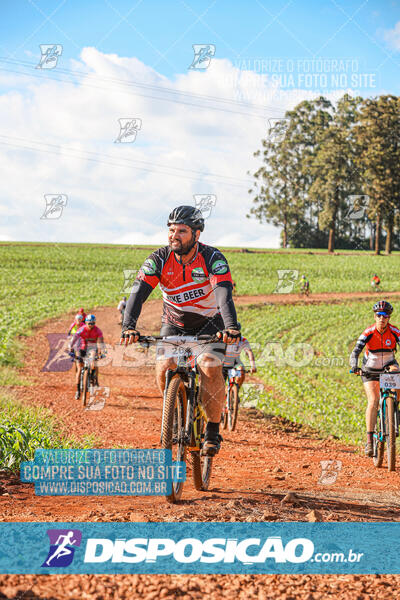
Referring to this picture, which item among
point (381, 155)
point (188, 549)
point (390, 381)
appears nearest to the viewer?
point (188, 549)

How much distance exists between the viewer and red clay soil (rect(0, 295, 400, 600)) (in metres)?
3.45

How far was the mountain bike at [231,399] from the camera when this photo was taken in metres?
11.3

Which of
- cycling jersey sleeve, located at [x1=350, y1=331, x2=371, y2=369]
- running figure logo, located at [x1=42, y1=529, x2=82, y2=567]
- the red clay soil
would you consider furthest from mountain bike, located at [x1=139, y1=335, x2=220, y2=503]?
cycling jersey sleeve, located at [x1=350, y1=331, x2=371, y2=369]

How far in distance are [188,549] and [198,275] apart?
2.65m

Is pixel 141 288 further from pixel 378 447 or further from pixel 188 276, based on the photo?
pixel 378 447

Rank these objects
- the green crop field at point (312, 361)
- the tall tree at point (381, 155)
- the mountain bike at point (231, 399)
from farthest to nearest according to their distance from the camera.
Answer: the tall tree at point (381, 155) < the green crop field at point (312, 361) < the mountain bike at point (231, 399)

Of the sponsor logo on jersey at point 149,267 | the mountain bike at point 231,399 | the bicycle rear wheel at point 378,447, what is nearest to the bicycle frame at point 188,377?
the sponsor logo on jersey at point 149,267

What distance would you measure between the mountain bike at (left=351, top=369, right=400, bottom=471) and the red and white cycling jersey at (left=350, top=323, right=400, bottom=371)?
0.18 meters

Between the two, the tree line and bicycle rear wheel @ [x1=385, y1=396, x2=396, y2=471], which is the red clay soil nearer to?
bicycle rear wheel @ [x1=385, y1=396, x2=396, y2=471]

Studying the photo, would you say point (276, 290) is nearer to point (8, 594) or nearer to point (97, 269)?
point (97, 269)

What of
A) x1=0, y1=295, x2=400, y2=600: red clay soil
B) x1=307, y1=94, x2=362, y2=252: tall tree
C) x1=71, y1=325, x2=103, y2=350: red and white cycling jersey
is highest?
x1=307, y1=94, x2=362, y2=252: tall tree

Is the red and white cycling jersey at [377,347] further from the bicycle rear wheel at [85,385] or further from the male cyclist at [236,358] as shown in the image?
the bicycle rear wheel at [85,385]

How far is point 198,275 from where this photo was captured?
5.69m

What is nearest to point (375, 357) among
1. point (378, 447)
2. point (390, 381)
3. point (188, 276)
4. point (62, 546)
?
point (390, 381)
